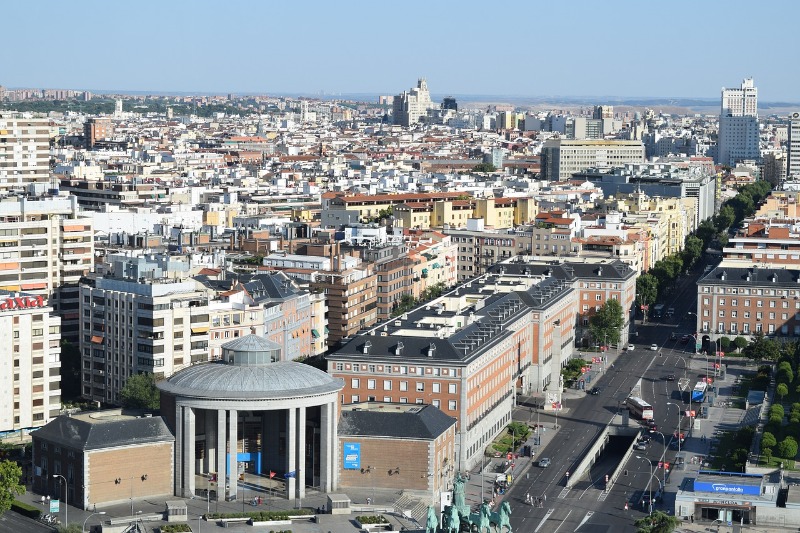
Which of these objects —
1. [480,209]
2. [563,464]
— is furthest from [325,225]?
[563,464]

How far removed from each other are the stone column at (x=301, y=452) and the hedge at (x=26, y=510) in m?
10.0

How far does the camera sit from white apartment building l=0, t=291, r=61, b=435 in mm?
76188

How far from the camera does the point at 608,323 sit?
105938 mm

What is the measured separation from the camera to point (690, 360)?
103 m

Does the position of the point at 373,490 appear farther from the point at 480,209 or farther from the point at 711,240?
the point at 711,240

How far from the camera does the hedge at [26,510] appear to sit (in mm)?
64000

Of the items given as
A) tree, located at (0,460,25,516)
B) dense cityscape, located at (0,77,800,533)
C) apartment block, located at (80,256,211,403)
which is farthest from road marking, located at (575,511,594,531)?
apartment block, located at (80,256,211,403)

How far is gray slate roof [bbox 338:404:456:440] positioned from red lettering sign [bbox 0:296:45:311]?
55.7ft

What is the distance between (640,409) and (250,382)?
26.2 meters

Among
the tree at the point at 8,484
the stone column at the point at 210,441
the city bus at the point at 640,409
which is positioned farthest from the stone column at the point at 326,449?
the city bus at the point at 640,409

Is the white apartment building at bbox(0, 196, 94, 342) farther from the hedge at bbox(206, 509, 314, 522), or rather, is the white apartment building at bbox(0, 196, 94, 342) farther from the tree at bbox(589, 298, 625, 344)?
the hedge at bbox(206, 509, 314, 522)

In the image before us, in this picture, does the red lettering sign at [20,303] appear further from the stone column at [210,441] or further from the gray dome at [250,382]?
the stone column at [210,441]

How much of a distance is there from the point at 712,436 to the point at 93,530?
32.3 metres

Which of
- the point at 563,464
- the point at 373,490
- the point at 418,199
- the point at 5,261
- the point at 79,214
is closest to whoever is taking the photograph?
the point at 373,490
